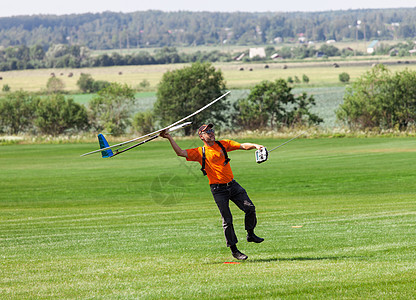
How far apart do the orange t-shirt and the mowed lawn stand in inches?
57.0

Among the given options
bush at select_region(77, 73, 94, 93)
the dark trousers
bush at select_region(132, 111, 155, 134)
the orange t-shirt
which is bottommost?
bush at select_region(77, 73, 94, 93)

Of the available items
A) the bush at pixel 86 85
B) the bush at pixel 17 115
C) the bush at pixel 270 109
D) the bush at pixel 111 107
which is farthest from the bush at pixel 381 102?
the bush at pixel 86 85

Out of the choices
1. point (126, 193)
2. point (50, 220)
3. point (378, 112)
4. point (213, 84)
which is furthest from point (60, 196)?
point (213, 84)

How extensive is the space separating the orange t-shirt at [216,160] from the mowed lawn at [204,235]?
57.0 inches

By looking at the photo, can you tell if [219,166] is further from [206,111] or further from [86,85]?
[86,85]

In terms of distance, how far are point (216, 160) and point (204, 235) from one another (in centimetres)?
432

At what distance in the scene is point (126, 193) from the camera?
28.1 meters

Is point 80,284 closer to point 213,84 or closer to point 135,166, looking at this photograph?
point 135,166

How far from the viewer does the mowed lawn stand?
28.9 ft

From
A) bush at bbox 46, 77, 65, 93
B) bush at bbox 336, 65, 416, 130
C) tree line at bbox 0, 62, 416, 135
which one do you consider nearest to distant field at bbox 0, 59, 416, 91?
bush at bbox 46, 77, 65, 93

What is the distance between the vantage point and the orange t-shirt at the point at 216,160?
34.5 feet

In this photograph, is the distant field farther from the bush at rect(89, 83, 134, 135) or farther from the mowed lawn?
the mowed lawn

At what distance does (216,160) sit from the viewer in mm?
10531

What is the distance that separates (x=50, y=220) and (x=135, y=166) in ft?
65.4
